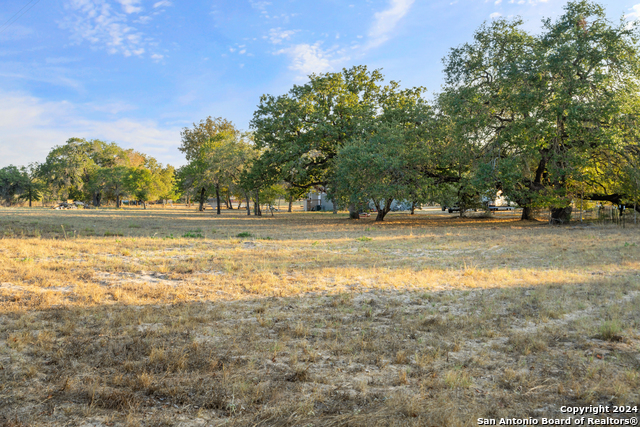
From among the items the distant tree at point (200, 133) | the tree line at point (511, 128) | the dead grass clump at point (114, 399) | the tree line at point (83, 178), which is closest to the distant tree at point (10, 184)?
the tree line at point (83, 178)

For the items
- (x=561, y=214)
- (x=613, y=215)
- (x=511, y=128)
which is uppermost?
(x=511, y=128)

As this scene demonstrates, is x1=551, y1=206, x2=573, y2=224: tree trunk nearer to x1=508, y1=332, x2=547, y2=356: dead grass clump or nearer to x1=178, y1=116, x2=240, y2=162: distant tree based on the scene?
x1=508, y1=332, x2=547, y2=356: dead grass clump

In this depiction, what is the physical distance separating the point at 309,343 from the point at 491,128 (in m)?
21.3

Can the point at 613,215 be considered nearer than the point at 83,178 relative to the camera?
Yes

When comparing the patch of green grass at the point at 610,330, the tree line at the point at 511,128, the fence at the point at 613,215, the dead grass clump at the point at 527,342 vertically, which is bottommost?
the dead grass clump at the point at 527,342

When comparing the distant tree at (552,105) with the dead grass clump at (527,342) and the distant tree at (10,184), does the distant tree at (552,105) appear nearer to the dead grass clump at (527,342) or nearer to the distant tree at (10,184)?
the dead grass clump at (527,342)

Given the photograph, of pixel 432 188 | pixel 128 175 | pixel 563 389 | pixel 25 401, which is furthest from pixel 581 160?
pixel 128 175

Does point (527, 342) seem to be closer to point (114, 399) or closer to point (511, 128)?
point (114, 399)

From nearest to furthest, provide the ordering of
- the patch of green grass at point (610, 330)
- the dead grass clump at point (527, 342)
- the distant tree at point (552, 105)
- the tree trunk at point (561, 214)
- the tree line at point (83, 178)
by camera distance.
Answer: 1. the dead grass clump at point (527, 342)
2. the patch of green grass at point (610, 330)
3. the distant tree at point (552, 105)
4. the tree trunk at point (561, 214)
5. the tree line at point (83, 178)

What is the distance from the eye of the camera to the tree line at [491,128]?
60.6 feet

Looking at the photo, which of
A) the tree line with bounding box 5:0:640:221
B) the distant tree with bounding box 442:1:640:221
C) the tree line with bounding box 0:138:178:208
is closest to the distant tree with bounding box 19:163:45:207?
the tree line with bounding box 0:138:178:208

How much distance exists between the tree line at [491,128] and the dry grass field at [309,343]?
490 inches

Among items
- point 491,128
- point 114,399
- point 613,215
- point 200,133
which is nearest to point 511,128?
point 491,128

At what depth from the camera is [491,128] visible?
22141mm
